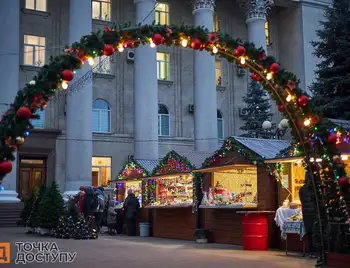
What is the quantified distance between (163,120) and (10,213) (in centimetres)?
1259

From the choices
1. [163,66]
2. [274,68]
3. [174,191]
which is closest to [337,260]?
[274,68]

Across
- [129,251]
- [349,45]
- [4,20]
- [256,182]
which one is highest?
[4,20]

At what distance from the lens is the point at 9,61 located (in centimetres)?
2856

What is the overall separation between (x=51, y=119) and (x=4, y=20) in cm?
666

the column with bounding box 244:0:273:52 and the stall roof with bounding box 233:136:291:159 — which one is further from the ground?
the column with bounding box 244:0:273:52

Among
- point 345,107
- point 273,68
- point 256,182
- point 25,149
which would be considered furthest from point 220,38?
point 25,149

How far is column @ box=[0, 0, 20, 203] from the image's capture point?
28.2 meters

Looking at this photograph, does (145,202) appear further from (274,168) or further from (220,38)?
(220,38)

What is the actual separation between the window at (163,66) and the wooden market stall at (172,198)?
1603cm

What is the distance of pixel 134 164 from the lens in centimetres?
2350

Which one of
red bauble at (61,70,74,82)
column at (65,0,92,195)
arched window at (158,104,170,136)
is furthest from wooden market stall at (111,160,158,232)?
red bauble at (61,70,74,82)

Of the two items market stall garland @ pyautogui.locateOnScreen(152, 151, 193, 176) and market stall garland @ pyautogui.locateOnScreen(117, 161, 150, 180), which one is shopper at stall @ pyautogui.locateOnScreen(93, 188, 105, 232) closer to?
market stall garland @ pyautogui.locateOnScreen(117, 161, 150, 180)

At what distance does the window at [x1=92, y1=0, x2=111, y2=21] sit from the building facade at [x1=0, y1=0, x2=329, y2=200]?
0.21ft

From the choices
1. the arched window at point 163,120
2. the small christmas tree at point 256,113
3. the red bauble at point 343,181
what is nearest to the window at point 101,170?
the arched window at point 163,120
